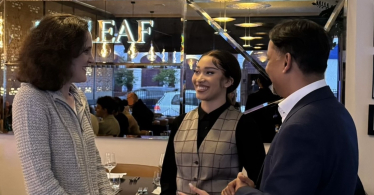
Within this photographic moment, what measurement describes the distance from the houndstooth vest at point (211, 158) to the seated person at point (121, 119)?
247cm

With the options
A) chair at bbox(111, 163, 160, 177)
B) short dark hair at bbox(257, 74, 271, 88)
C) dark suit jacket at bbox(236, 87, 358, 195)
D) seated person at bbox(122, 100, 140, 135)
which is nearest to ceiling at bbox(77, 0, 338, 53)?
short dark hair at bbox(257, 74, 271, 88)

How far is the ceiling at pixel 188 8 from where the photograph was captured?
4051 mm

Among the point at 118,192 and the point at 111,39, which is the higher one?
the point at 111,39

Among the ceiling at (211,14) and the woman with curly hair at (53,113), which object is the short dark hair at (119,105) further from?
the woman with curly hair at (53,113)

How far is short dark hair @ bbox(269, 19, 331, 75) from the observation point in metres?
1.27

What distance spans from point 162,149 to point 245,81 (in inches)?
43.8

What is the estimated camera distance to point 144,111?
4.28m

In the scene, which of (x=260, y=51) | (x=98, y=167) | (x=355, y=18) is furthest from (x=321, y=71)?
(x=260, y=51)

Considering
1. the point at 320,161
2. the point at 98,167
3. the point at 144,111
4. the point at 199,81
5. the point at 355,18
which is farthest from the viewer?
the point at 144,111

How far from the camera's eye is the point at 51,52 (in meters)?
1.52

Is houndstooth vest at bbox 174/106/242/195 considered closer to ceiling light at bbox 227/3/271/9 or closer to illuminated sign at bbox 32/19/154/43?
ceiling light at bbox 227/3/271/9

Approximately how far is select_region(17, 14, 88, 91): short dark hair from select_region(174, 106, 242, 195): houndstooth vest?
625 millimetres

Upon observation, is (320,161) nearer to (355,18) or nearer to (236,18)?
(355,18)

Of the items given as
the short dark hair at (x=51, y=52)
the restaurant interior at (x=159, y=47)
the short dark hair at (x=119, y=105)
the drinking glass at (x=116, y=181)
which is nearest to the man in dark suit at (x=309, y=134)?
the short dark hair at (x=51, y=52)
